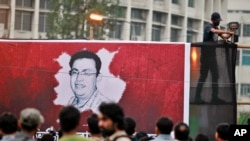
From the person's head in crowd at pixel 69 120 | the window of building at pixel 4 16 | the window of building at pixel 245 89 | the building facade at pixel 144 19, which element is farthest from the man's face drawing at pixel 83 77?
the window of building at pixel 245 89

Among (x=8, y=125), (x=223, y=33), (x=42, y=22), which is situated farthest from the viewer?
(x=42, y=22)

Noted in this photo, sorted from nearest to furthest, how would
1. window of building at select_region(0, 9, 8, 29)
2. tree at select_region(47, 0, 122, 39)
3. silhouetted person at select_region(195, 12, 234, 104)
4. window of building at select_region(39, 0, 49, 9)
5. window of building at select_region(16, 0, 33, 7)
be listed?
silhouetted person at select_region(195, 12, 234, 104) → tree at select_region(47, 0, 122, 39) → window of building at select_region(0, 9, 8, 29) → window of building at select_region(16, 0, 33, 7) → window of building at select_region(39, 0, 49, 9)

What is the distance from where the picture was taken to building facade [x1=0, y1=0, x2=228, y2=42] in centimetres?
6072

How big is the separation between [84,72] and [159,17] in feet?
165

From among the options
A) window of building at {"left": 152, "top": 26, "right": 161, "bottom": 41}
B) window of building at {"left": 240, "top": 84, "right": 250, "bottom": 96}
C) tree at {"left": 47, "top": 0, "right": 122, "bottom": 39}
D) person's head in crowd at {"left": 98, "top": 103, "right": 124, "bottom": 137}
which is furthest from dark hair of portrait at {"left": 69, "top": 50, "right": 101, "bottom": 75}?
window of building at {"left": 240, "top": 84, "right": 250, "bottom": 96}

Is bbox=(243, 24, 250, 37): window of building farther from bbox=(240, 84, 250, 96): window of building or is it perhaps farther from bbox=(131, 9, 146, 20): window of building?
bbox=(131, 9, 146, 20): window of building

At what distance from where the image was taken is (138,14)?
67.2m

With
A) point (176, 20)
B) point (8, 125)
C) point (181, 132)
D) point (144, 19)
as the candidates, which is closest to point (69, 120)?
point (8, 125)

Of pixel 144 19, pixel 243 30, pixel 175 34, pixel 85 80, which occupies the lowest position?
pixel 85 80

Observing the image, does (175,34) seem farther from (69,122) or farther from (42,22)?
(69,122)

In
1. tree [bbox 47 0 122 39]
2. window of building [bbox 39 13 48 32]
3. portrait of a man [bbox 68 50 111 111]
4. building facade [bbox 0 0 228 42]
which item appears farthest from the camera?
window of building [bbox 39 13 48 32]

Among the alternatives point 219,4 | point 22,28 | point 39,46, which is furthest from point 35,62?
point 219,4

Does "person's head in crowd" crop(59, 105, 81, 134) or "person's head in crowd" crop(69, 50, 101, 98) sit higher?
"person's head in crowd" crop(69, 50, 101, 98)

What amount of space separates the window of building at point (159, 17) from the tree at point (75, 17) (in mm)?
20354
